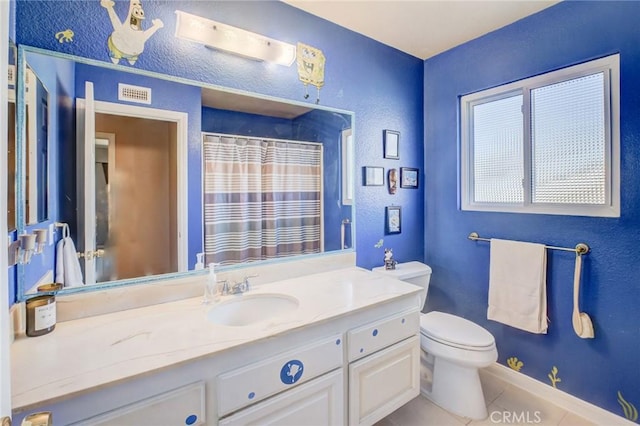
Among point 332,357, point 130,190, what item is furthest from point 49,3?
point 332,357

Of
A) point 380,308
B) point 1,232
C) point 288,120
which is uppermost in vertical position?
point 288,120

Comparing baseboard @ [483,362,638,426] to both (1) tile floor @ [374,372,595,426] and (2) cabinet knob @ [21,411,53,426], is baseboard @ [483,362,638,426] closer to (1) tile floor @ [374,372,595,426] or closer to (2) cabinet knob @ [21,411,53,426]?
(1) tile floor @ [374,372,595,426]

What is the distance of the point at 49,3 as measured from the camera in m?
1.20

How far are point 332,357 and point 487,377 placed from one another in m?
1.49

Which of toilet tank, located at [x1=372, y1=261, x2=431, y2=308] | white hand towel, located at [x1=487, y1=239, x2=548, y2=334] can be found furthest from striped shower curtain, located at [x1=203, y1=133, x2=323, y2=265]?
white hand towel, located at [x1=487, y1=239, x2=548, y2=334]

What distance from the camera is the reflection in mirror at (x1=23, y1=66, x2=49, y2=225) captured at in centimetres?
113

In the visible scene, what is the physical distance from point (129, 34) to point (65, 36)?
232mm

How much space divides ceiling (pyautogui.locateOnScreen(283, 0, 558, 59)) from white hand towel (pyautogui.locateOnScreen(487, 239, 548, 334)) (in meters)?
1.45

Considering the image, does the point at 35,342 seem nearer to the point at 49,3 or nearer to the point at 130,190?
the point at 130,190

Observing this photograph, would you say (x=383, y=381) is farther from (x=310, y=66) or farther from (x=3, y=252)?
(x=310, y=66)

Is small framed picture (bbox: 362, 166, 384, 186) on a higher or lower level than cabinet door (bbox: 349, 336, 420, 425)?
higher

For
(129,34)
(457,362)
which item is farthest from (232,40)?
(457,362)

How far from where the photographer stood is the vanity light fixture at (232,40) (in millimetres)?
1445

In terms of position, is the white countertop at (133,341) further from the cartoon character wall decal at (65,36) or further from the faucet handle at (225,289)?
the cartoon character wall decal at (65,36)
